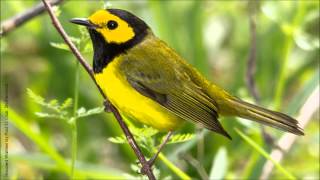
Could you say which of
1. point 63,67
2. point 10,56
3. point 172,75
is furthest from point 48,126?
point 172,75

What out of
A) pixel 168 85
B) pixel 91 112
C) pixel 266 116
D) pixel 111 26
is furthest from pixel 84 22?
pixel 266 116

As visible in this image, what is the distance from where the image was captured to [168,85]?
3789 mm

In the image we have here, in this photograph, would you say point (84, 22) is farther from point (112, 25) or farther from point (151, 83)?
point (151, 83)

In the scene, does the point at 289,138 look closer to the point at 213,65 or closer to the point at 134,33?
the point at 134,33

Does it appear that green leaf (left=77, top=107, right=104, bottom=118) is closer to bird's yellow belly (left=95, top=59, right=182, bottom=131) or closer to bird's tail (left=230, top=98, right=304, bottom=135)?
bird's yellow belly (left=95, top=59, right=182, bottom=131)

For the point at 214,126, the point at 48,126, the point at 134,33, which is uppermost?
the point at 134,33

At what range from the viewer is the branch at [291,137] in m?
3.98

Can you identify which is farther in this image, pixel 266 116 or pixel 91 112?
pixel 266 116

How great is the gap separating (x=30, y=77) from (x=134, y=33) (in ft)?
7.23

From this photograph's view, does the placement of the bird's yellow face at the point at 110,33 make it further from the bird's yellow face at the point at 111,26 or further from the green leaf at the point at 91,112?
the green leaf at the point at 91,112

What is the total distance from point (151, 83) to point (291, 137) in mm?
844

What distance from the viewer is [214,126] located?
3.57 m

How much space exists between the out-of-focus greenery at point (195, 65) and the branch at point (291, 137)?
0.19ft

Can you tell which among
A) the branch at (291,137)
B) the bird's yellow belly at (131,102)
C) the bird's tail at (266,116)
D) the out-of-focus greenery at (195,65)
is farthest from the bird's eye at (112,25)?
the branch at (291,137)
